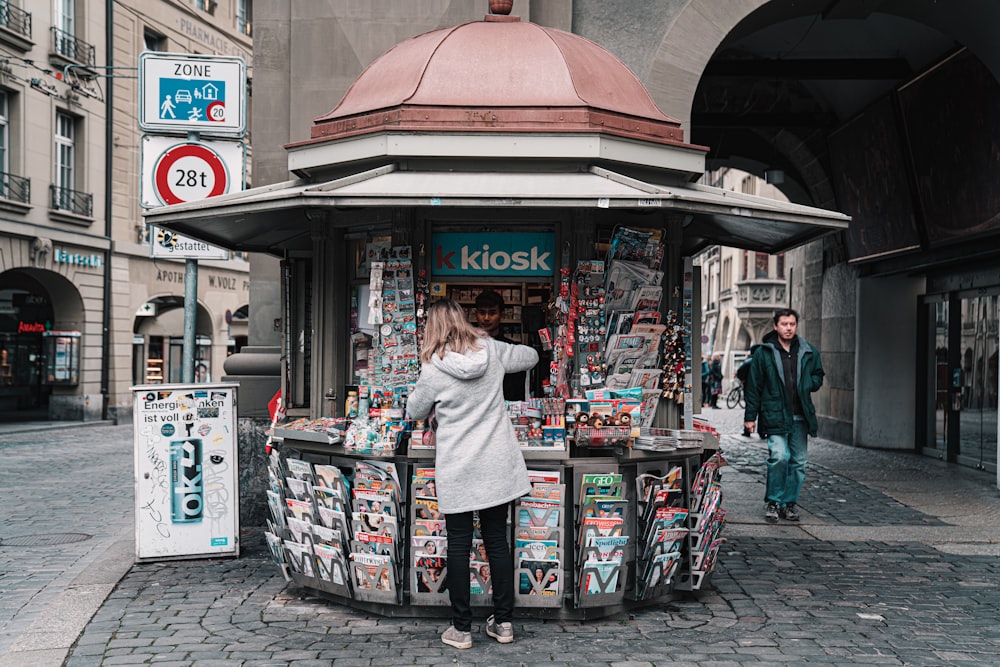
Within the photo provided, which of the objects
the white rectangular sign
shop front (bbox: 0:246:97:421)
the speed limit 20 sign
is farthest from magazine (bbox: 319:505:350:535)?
shop front (bbox: 0:246:97:421)

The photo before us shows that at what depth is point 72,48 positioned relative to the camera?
24.2 meters

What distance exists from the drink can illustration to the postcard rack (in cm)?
151

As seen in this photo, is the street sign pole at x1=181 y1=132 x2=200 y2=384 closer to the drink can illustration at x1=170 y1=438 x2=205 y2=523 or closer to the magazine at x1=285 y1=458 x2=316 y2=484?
the drink can illustration at x1=170 y1=438 x2=205 y2=523

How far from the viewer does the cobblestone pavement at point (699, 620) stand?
16.4ft

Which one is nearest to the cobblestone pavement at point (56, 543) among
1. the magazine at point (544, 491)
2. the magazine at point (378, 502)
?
the magazine at point (378, 502)

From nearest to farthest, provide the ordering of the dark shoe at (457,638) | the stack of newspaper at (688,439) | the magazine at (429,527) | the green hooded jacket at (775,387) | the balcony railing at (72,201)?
the dark shoe at (457,638), the magazine at (429,527), the stack of newspaper at (688,439), the green hooded jacket at (775,387), the balcony railing at (72,201)

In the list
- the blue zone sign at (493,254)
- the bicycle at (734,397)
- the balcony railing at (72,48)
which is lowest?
the bicycle at (734,397)

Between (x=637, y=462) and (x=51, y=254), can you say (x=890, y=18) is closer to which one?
(x=637, y=462)

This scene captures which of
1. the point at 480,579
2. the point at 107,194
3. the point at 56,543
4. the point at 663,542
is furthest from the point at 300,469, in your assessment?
the point at 107,194

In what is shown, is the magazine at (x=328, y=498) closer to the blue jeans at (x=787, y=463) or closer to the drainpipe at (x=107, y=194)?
the blue jeans at (x=787, y=463)

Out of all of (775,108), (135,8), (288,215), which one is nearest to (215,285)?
(135,8)

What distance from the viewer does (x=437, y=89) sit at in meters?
6.24

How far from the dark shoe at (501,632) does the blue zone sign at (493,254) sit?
2120mm

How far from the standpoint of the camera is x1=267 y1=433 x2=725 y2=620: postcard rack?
5.53m
